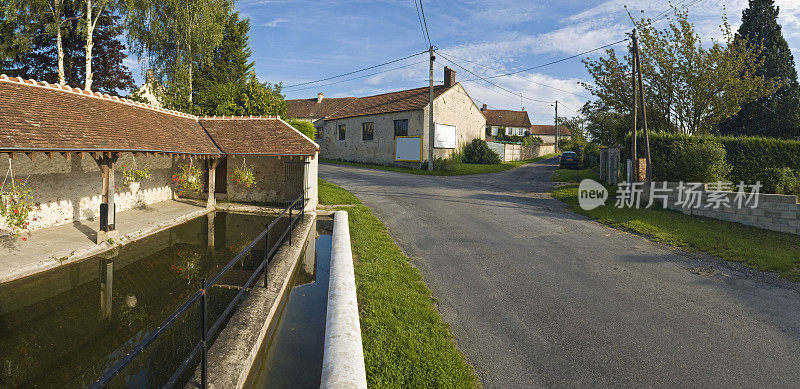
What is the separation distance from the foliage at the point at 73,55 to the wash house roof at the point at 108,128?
9825 mm

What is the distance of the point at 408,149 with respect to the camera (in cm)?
3033

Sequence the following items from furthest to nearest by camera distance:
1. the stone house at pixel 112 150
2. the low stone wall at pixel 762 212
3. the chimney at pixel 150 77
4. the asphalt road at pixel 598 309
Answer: the chimney at pixel 150 77
the low stone wall at pixel 762 212
the stone house at pixel 112 150
the asphalt road at pixel 598 309

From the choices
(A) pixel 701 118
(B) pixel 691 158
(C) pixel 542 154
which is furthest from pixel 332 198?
(C) pixel 542 154

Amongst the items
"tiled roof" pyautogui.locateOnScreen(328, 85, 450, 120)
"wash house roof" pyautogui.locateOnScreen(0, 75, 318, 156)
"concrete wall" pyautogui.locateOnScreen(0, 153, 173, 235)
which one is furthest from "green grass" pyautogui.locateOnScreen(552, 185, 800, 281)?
"tiled roof" pyautogui.locateOnScreen(328, 85, 450, 120)

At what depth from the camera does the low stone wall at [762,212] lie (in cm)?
1071

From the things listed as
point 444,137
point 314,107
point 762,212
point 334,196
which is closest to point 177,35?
point 334,196

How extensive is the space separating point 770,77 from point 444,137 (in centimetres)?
2347

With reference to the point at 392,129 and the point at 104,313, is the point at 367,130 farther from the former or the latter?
the point at 104,313

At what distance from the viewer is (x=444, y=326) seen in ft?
16.9

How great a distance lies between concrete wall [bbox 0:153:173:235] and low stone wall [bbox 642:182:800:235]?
19644 millimetres

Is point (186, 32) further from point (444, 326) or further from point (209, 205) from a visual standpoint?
point (444, 326)

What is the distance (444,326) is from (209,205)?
40.7 feet

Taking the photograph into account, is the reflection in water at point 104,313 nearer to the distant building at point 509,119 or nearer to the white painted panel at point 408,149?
the white painted panel at point 408,149

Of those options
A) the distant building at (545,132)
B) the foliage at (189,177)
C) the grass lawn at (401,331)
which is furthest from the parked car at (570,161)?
the distant building at (545,132)
